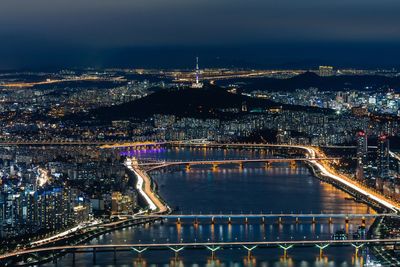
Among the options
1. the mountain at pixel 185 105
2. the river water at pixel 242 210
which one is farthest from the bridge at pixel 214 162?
the mountain at pixel 185 105

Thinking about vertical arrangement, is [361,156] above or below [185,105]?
below

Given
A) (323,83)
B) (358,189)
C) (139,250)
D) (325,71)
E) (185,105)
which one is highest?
(325,71)

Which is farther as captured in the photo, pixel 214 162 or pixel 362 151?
pixel 214 162

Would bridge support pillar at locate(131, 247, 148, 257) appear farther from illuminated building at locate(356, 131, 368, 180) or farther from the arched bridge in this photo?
illuminated building at locate(356, 131, 368, 180)

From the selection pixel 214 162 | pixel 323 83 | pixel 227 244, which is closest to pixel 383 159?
pixel 214 162

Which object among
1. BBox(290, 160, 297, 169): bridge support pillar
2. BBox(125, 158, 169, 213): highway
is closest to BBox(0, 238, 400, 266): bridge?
BBox(125, 158, 169, 213): highway

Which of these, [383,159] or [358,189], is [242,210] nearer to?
[358,189]

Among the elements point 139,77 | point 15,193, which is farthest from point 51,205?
point 139,77

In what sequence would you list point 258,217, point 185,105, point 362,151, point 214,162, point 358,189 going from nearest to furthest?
1. point 258,217
2. point 358,189
3. point 362,151
4. point 214,162
5. point 185,105

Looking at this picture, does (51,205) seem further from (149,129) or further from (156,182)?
(149,129)
